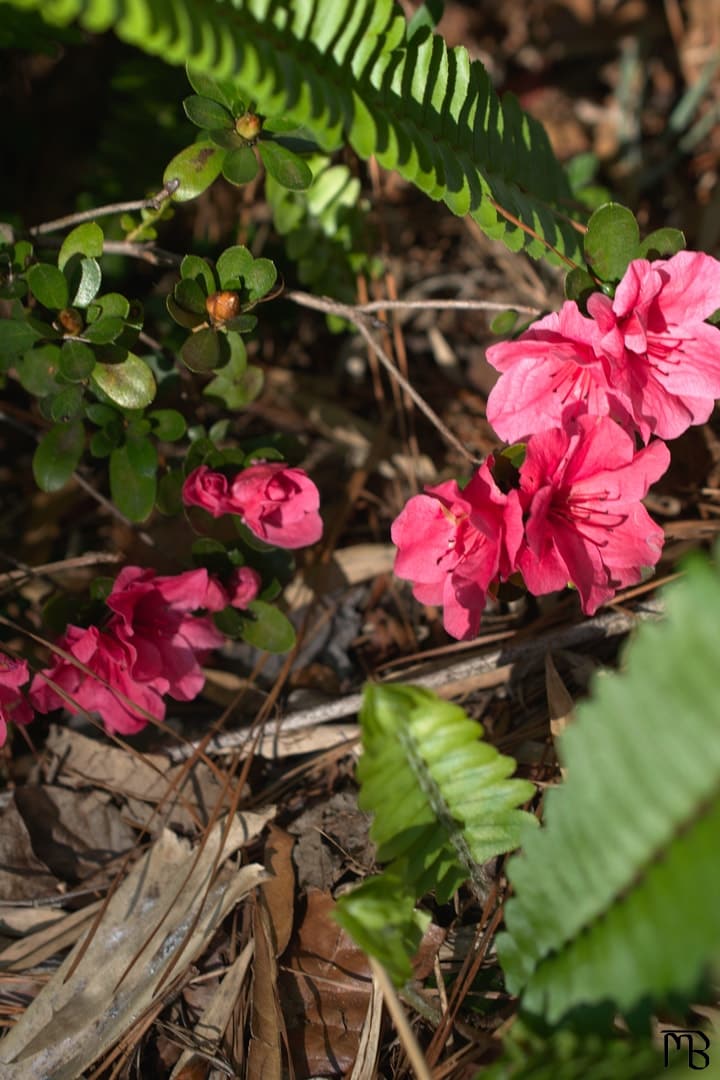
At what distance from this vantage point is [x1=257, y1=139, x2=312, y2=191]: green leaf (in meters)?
2.03

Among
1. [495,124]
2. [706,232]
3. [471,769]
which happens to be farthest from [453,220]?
[471,769]

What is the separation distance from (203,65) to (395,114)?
1.64 ft

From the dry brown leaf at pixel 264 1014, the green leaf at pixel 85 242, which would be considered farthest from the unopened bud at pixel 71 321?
the dry brown leaf at pixel 264 1014

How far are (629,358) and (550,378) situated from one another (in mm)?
170

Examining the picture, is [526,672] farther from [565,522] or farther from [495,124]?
[495,124]

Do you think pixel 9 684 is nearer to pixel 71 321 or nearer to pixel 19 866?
pixel 19 866

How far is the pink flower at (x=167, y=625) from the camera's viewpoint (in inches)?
84.1

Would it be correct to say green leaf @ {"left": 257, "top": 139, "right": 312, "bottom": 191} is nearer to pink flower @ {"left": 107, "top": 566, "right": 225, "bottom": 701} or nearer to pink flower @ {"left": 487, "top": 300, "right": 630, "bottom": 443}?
pink flower @ {"left": 487, "top": 300, "right": 630, "bottom": 443}

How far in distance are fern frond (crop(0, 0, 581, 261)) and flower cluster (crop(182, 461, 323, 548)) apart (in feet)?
2.35

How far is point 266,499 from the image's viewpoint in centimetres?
214

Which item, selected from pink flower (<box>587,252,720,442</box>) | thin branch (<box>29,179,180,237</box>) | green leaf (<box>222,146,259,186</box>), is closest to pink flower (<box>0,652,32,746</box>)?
thin branch (<box>29,179,180,237</box>)

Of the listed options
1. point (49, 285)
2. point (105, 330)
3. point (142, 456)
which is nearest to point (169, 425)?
point (142, 456)

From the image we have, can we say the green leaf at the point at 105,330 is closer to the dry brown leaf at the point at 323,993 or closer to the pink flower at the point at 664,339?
the pink flower at the point at 664,339

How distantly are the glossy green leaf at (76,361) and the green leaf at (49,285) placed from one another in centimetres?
10
